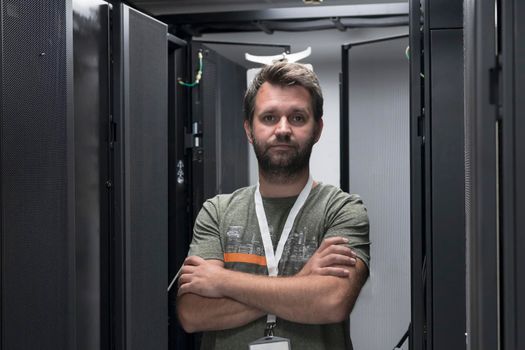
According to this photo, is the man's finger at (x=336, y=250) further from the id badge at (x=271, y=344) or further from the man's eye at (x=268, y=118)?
the man's eye at (x=268, y=118)

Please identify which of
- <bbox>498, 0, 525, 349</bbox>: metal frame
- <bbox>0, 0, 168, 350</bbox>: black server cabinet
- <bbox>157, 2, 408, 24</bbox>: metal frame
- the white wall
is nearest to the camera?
<bbox>498, 0, 525, 349</bbox>: metal frame

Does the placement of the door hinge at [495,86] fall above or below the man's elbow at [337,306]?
above

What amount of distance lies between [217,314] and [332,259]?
310 mm

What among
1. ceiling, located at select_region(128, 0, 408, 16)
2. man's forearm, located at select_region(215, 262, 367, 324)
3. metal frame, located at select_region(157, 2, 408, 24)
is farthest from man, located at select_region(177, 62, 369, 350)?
ceiling, located at select_region(128, 0, 408, 16)

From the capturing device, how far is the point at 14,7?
138 centimetres

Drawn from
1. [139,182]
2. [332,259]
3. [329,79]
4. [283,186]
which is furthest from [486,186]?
[329,79]

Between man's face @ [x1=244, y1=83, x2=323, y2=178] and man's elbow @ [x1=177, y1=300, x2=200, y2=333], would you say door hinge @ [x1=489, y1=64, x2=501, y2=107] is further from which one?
man's elbow @ [x1=177, y1=300, x2=200, y2=333]

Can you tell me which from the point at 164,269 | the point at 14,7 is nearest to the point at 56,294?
the point at 14,7

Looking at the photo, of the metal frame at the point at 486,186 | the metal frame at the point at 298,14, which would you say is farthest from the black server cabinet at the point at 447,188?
the metal frame at the point at 298,14

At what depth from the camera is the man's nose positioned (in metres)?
1.72

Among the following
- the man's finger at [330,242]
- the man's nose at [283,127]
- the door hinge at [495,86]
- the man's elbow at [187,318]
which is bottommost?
the man's elbow at [187,318]

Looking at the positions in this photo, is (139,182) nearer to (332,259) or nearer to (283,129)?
(283,129)

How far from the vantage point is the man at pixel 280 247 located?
1.63 metres

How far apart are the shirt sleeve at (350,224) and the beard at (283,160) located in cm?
13
